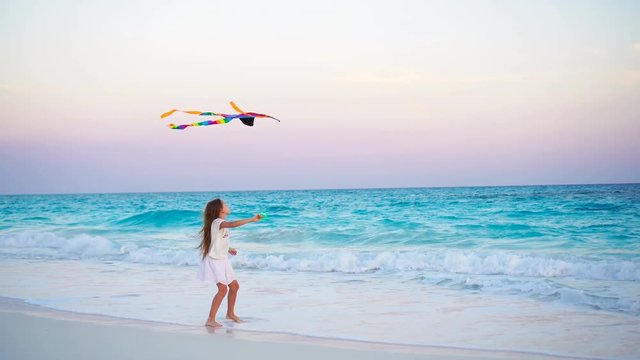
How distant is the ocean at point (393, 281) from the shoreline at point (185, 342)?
0.29 meters

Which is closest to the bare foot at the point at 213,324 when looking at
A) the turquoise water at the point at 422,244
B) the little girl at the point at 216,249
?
the little girl at the point at 216,249

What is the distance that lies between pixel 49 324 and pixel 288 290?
3610mm

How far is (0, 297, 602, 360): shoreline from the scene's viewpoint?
5.50 m

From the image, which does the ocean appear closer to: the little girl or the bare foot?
the bare foot

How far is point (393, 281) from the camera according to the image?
10.4m

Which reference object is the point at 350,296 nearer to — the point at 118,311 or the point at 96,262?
the point at 118,311

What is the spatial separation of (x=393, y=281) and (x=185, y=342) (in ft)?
16.5

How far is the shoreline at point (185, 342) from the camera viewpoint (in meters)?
5.50

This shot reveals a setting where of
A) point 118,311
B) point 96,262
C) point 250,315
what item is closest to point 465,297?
point 250,315

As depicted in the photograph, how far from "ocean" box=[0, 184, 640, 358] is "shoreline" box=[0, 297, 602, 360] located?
0.95 feet

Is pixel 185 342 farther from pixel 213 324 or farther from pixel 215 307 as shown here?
pixel 215 307

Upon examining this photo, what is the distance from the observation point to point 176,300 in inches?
339

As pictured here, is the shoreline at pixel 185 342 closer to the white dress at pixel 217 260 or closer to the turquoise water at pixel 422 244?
the white dress at pixel 217 260

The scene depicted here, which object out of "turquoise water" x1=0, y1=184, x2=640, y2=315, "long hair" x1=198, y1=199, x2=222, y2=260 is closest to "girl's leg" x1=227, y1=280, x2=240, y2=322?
"long hair" x1=198, y1=199, x2=222, y2=260
